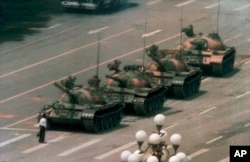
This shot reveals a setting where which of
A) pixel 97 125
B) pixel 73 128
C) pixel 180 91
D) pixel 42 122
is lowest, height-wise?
pixel 73 128

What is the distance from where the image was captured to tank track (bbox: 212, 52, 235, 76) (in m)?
91.6

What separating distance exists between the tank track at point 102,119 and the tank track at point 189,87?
25.2 ft

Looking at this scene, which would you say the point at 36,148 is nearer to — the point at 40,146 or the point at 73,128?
the point at 40,146

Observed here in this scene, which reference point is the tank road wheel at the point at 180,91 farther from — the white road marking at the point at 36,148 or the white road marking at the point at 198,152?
the white road marking at the point at 36,148

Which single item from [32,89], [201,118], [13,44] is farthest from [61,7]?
[201,118]

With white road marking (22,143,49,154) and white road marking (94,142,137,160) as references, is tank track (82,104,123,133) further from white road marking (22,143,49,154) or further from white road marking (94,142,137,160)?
white road marking (22,143,49,154)

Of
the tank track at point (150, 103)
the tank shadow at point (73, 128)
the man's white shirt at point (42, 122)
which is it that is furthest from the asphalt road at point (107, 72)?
the man's white shirt at point (42, 122)

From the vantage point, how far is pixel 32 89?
288ft

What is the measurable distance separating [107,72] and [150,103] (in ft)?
41.0

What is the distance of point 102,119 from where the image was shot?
2985 inches

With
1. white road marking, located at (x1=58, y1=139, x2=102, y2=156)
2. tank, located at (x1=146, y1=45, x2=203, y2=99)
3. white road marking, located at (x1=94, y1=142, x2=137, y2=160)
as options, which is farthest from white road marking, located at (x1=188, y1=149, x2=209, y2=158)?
tank, located at (x1=146, y1=45, x2=203, y2=99)

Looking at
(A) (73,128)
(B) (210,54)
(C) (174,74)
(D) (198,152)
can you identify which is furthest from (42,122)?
(B) (210,54)

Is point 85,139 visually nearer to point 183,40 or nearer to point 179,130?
point 179,130

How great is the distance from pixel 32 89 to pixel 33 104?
4.48 metres
